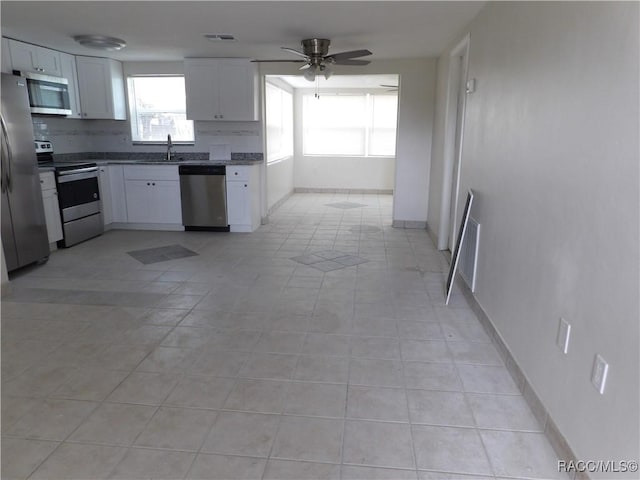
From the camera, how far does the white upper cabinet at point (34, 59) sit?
179 inches

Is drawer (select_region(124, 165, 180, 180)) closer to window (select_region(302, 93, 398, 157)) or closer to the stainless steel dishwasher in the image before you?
the stainless steel dishwasher

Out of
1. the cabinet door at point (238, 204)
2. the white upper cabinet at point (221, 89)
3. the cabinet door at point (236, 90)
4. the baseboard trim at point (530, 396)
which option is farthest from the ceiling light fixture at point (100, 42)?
the baseboard trim at point (530, 396)

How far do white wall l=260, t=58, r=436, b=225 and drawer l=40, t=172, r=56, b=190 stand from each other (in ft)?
9.47

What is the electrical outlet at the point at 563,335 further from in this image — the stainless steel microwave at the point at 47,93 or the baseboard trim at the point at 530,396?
the stainless steel microwave at the point at 47,93

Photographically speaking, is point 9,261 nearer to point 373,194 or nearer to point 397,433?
point 397,433

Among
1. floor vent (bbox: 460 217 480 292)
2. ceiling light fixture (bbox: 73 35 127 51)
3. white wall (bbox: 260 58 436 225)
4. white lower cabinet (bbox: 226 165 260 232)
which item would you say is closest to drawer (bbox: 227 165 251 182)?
white lower cabinet (bbox: 226 165 260 232)

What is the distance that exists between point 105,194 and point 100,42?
1919 millimetres

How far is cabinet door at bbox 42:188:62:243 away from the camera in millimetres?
4602

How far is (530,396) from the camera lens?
2.13 metres

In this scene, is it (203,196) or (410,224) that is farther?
(410,224)

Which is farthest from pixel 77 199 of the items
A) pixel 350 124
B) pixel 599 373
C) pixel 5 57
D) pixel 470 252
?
pixel 350 124

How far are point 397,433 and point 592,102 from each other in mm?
1555

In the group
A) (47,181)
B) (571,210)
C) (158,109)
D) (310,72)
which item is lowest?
(47,181)

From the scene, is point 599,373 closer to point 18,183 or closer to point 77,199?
point 18,183
